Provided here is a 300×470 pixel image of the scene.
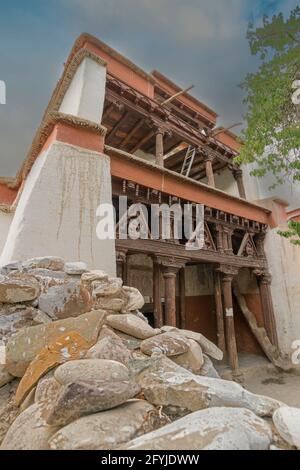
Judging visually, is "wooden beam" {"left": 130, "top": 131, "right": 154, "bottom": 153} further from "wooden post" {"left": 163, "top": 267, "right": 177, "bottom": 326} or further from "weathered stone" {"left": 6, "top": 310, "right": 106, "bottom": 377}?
"weathered stone" {"left": 6, "top": 310, "right": 106, "bottom": 377}

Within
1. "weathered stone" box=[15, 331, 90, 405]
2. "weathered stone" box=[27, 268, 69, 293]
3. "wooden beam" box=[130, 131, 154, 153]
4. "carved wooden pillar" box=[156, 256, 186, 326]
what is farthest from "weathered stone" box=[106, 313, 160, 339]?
"wooden beam" box=[130, 131, 154, 153]

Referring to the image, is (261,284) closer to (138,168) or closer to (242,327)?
(242,327)

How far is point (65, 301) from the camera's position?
2910 millimetres

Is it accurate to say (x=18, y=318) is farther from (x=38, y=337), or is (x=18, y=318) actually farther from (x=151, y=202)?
(x=151, y=202)

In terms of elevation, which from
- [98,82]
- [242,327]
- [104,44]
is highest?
[104,44]

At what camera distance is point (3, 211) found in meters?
7.21

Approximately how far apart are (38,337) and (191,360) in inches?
56.7

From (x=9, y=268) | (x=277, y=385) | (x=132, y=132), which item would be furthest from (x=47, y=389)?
(x=132, y=132)

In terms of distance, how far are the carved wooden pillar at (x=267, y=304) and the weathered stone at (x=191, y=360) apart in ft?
24.2

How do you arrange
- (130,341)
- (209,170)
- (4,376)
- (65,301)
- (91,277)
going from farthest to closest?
(209,170) → (91,277) → (65,301) → (130,341) → (4,376)

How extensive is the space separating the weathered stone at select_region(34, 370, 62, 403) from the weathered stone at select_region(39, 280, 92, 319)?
106 cm

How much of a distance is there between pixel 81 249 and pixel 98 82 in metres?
4.57

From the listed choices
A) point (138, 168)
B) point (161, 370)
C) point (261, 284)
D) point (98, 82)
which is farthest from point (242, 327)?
point (98, 82)

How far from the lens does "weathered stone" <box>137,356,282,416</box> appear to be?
4.94 ft
